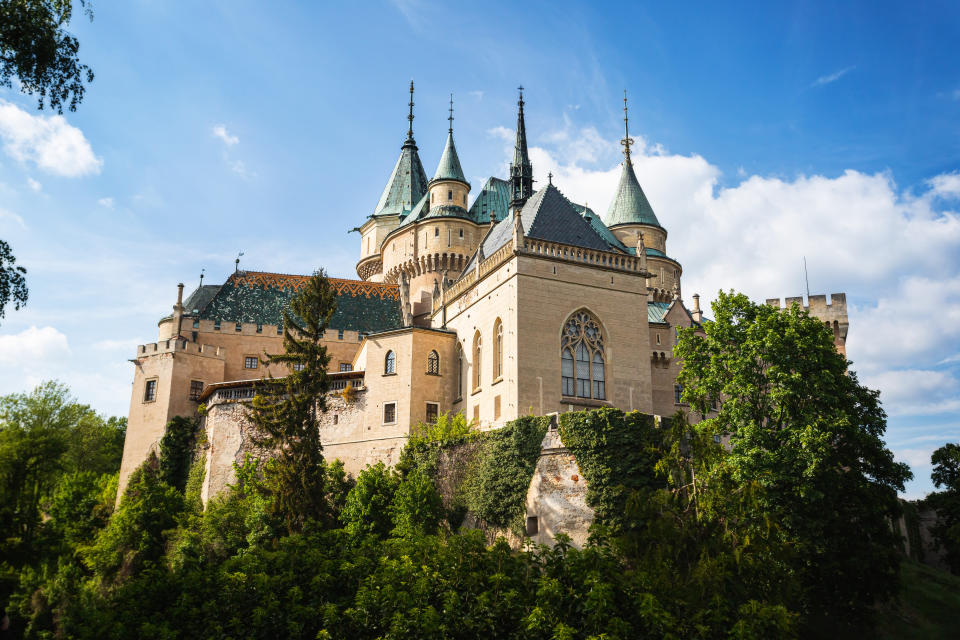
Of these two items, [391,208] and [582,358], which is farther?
[391,208]

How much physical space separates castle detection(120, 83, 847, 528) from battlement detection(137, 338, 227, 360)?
0.25 ft

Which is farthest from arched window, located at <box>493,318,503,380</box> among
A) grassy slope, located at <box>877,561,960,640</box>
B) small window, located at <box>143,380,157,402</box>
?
small window, located at <box>143,380,157,402</box>

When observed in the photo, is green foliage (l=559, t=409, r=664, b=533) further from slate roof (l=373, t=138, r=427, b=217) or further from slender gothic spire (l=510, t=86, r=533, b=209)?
slate roof (l=373, t=138, r=427, b=217)

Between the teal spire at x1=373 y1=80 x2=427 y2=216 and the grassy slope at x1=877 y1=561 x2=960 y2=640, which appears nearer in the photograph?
the grassy slope at x1=877 y1=561 x2=960 y2=640

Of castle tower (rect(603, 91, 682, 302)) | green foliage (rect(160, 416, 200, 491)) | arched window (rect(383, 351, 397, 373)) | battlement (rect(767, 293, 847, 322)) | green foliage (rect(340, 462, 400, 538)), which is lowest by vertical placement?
green foliage (rect(340, 462, 400, 538))

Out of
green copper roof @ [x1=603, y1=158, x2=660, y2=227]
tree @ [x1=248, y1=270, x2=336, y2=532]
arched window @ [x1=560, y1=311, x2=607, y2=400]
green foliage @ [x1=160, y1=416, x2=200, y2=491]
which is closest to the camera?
tree @ [x1=248, y1=270, x2=336, y2=532]

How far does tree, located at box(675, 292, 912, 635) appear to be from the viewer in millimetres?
30797

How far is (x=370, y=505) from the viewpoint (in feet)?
124

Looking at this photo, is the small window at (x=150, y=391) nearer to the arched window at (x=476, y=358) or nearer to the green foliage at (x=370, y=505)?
the green foliage at (x=370, y=505)

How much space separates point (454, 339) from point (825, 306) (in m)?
23.8

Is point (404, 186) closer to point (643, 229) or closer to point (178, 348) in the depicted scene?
point (643, 229)

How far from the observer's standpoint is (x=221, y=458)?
4503 cm

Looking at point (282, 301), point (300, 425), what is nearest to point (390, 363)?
point (300, 425)

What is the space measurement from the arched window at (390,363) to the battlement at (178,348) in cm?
1250
